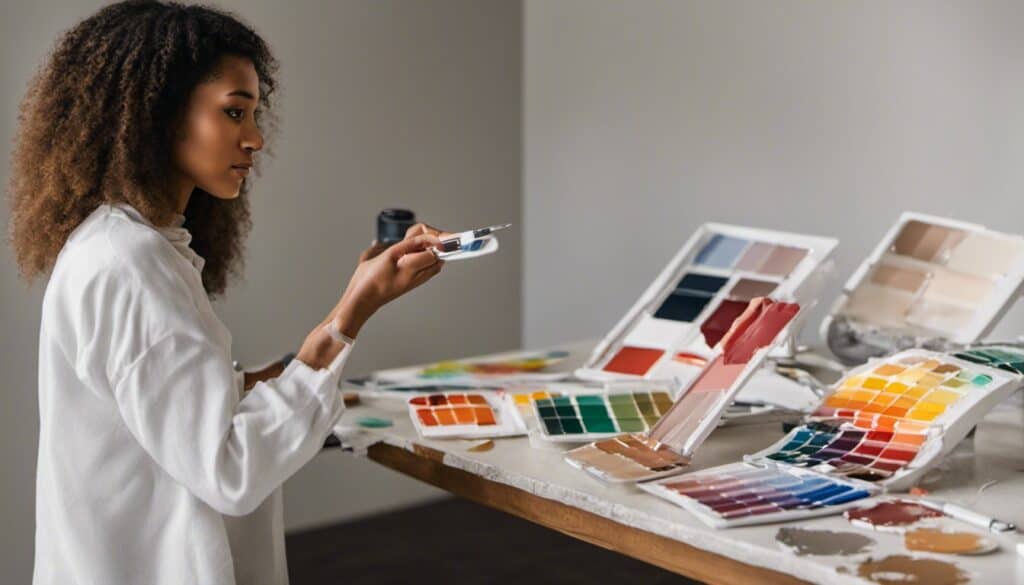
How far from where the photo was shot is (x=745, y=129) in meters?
3.75

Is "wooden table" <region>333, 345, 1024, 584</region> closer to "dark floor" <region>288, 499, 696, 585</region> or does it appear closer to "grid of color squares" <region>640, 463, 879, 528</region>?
"grid of color squares" <region>640, 463, 879, 528</region>

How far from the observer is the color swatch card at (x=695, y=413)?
1979 millimetres

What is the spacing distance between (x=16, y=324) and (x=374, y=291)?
1.98m

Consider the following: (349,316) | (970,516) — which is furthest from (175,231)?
(970,516)

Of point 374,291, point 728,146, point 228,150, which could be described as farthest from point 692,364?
point 728,146

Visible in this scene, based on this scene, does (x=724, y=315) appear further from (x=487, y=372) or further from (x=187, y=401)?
(x=187, y=401)

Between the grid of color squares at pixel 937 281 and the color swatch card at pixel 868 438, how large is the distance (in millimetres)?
352

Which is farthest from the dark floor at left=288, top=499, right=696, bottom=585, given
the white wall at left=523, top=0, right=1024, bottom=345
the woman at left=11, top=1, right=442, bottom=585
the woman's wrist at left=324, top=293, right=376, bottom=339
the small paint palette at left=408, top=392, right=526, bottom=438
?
the woman's wrist at left=324, top=293, right=376, bottom=339

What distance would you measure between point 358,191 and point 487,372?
1506 millimetres

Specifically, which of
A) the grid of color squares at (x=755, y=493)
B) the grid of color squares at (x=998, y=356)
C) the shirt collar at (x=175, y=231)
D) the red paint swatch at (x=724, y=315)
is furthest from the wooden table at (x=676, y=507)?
the shirt collar at (x=175, y=231)

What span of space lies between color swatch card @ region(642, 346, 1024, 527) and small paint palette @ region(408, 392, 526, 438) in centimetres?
43

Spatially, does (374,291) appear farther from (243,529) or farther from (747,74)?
(747,74)

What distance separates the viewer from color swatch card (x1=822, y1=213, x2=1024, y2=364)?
99.5 inches

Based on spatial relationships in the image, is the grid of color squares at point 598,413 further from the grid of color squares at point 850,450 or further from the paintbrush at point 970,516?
the paintbrush at point 970,516
